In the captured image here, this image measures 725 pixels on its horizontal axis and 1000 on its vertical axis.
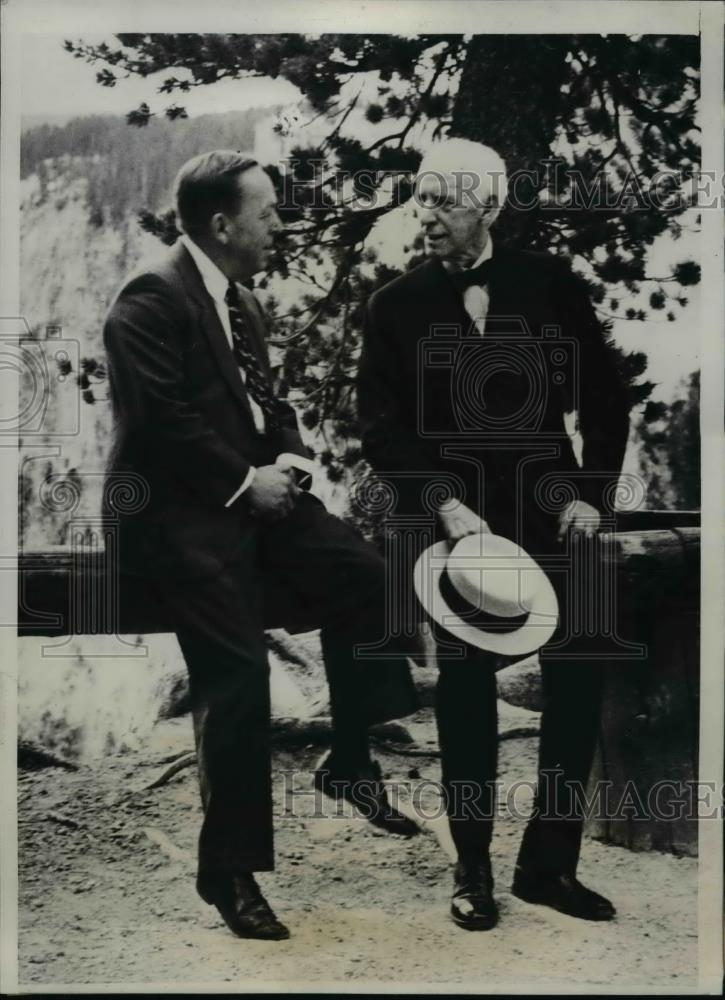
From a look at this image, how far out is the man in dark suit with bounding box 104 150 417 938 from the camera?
12.7ft

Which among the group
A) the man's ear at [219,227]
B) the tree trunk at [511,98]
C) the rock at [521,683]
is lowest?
the rock at [521,683]

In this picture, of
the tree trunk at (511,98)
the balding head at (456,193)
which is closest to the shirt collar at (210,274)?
the balding head at (456,193)

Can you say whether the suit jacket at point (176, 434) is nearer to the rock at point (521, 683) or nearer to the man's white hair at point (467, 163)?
the man's white hair at point (467, 163)

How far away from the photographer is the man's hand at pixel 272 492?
3900mm

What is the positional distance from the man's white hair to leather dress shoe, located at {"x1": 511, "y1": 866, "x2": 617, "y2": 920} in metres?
2.62

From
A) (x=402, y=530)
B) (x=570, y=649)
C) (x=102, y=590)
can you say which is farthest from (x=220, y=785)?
(x=570, y=649)

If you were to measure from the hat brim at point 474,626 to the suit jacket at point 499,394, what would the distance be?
0.18 m

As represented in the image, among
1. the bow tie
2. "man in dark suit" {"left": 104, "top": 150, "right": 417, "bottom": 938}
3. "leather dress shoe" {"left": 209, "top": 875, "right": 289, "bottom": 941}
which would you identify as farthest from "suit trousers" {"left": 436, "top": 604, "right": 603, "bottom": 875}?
the bow tie

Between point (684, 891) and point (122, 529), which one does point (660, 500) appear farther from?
point (122, 529)

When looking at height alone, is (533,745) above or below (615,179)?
below

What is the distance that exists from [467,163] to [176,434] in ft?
5.04

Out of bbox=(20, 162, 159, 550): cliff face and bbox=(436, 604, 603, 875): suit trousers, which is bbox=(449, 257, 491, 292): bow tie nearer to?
bbox=(20, 162, 159, 550): cliff face

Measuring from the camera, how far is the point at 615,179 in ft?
13.2

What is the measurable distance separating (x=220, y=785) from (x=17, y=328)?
193 centimetres
